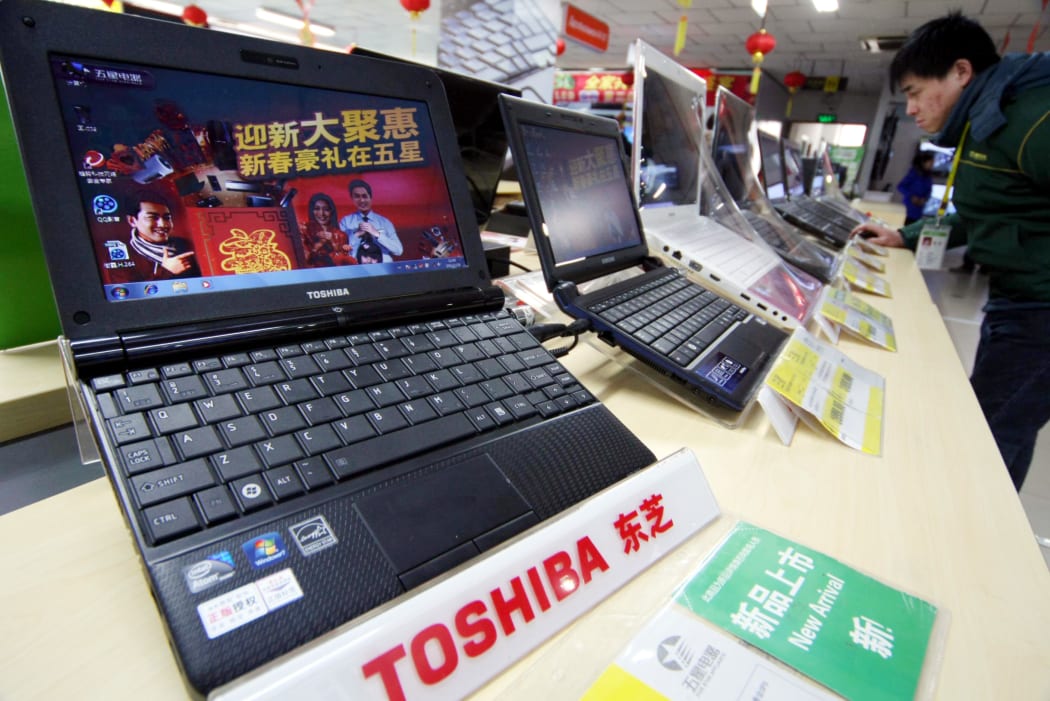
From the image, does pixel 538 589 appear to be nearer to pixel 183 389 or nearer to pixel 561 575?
pixel 561 575

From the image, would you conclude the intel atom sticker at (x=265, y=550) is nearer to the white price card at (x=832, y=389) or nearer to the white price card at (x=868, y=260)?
the white price card at (x=832, y=389)

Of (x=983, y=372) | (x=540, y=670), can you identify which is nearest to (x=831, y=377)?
(x=540, y=670)

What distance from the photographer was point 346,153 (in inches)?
18.9

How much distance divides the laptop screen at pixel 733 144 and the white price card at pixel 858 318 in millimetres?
445

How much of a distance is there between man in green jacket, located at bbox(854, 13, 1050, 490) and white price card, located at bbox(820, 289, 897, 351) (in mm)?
463

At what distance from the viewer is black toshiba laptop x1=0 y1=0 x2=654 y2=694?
0.27 metres

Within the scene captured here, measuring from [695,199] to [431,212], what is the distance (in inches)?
32.7

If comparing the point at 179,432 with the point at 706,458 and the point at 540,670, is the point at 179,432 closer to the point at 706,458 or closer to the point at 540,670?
Answer: the point at 540,670

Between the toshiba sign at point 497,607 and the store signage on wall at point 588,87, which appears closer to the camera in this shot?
the toshiba sign at point 497,607

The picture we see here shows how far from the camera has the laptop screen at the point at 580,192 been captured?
66 centimetres

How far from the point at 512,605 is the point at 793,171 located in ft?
8.41

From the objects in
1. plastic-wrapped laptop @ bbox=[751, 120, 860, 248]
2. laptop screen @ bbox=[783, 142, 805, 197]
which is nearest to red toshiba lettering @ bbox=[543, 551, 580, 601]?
plastic-wrapped laptop @ bbox=[751, 120, 860, 248]

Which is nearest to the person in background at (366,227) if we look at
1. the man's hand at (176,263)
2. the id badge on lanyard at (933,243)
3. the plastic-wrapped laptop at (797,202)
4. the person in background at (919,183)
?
the man's hand at (176,263)

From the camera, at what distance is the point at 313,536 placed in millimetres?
285
